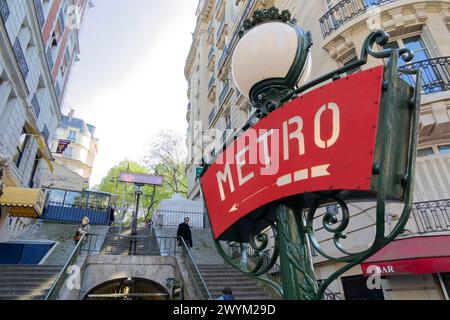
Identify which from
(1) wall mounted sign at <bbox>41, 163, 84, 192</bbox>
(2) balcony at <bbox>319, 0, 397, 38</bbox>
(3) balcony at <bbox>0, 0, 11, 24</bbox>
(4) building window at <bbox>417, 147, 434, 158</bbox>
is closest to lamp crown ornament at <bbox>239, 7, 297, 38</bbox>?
(4) building window at <bbox>417, 147, 434, 158</bbox>

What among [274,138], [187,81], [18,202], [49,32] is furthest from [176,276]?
[187,81]

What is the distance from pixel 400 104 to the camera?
130 cm

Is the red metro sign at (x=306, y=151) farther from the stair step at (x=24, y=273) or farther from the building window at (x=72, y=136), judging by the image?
the building window at (x=72, y=136)

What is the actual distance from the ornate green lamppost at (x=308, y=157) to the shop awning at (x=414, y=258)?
506 cm

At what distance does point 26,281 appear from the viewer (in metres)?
8.01

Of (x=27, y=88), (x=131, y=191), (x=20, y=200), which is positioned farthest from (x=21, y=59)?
(x=131, y=191)

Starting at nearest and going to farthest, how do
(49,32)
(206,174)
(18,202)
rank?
(206,174) < (18,202) < (49,32)

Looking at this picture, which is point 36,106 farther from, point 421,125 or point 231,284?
point 421,125

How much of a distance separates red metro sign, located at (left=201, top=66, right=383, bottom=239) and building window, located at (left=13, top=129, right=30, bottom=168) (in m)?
15.9

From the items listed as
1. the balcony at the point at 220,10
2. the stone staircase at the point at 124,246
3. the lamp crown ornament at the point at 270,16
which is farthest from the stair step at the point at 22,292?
the balcony at the point at 220,10

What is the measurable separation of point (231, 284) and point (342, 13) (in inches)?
379
